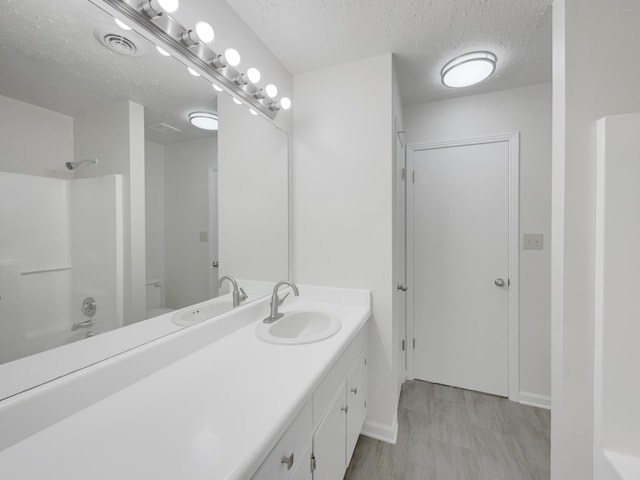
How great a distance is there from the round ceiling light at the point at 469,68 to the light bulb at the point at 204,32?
1449 millimetres

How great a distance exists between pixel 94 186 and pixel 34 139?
0.52 feet

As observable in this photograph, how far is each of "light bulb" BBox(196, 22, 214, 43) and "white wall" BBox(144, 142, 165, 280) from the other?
1.69 ft

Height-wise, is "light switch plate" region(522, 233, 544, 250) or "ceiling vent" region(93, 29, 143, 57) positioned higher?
"ceiling vent" region(93, 29, 143, 57)

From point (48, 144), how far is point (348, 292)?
1458 mm

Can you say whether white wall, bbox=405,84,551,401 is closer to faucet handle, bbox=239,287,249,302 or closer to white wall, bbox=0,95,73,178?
faucet handle, bbox=239,287,249,302

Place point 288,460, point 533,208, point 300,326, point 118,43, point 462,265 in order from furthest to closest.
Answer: point 462,265 < point 533,208 < point 300,326 < point 118,43 < point 288,460

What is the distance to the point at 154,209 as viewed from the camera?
95cm

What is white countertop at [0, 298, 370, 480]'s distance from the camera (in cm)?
52

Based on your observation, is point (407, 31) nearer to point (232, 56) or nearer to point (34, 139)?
point (232, 56)

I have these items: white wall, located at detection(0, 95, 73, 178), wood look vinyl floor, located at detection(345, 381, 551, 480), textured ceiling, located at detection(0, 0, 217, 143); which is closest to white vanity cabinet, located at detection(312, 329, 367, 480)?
wood look vinyl floor, located at detection(345, 381, 551, 480)

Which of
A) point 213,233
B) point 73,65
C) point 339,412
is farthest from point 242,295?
point 73,65

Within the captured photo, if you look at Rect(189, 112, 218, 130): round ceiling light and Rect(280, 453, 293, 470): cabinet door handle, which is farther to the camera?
Rect(189, 112, 218, 130): round ceiling light

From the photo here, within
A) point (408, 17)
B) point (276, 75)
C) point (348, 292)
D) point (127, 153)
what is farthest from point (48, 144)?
point (408, 17)

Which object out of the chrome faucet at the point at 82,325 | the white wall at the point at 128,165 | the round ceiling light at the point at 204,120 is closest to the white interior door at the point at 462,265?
the round ceiling light at the point at 204,120
